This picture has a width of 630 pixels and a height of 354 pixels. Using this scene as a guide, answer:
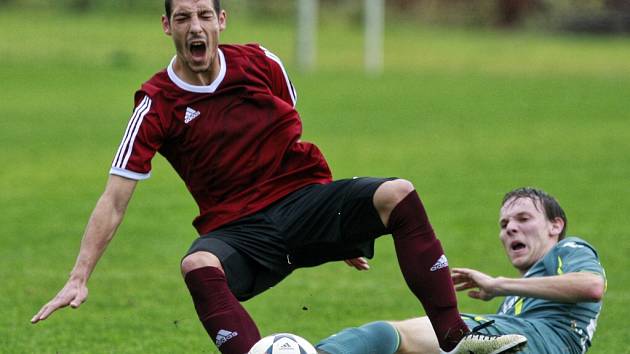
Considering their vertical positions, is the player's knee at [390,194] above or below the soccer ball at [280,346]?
above

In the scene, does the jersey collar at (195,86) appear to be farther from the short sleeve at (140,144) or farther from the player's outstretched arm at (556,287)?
the player's outstretched arm at (556,287)

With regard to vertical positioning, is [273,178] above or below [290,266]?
above

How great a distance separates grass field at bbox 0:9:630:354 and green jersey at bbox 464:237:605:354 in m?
1.26

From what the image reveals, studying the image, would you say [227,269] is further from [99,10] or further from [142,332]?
[99,10]

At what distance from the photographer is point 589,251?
616 centimetres

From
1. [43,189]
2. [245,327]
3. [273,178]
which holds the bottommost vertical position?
[43,189]

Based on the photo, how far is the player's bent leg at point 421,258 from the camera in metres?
5.74

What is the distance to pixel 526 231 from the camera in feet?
20.9

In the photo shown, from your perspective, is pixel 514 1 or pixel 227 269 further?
pixel 514 1

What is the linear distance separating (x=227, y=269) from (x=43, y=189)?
10210 mm

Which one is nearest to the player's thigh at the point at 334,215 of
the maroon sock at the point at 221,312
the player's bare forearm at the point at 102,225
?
the maroon sock at the point at 221,312

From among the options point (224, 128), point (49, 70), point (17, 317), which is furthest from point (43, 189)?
point (49, 70)

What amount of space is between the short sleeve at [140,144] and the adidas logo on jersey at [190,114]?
→ 6.1 inches

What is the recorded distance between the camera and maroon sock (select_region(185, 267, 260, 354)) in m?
5.65
